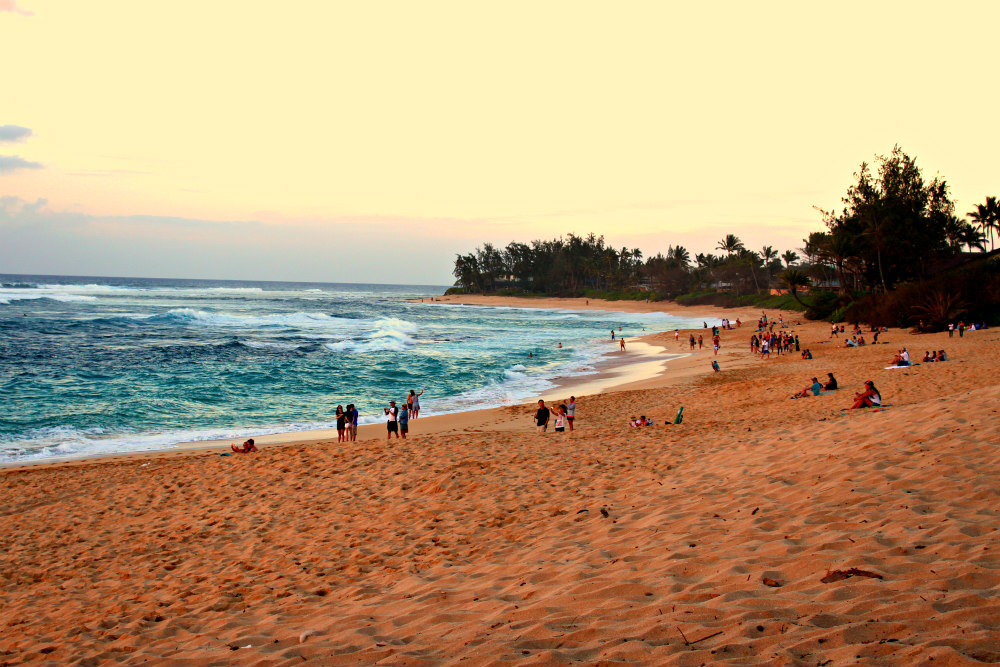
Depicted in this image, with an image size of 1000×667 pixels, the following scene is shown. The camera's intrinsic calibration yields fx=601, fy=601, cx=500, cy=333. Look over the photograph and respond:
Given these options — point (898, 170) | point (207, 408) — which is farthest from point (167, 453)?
point (898, 170)

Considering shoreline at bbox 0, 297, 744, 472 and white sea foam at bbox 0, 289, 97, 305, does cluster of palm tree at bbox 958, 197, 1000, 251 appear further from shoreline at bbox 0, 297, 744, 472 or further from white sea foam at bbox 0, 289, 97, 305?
white sea foam at bbox 0, 289, 97, 305

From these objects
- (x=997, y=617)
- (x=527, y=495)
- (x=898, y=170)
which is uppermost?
(x=898, y=170)

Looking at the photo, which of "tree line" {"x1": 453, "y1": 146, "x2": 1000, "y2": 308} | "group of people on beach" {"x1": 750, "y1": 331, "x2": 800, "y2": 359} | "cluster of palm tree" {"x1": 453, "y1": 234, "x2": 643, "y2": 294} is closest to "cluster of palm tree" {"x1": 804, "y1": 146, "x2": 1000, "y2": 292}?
"tree line" {"x1": 453, "y1": 146, "x2": 1000, "y2": 308}

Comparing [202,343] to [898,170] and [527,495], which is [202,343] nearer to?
[527,495]

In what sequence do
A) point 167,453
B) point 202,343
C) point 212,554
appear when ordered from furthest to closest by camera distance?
point 202,343 → point 167,453 → point 212,554

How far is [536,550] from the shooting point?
6.16 metres

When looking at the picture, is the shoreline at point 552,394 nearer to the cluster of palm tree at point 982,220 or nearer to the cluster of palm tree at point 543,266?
the cluster of palm tree at point 982,220

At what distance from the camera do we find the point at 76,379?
25.0 meters

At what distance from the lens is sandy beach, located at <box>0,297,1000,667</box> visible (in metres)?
3.83

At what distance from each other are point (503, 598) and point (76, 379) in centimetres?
2671

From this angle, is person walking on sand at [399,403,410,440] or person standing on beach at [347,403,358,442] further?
person standing on beach at [347,403,358,442]

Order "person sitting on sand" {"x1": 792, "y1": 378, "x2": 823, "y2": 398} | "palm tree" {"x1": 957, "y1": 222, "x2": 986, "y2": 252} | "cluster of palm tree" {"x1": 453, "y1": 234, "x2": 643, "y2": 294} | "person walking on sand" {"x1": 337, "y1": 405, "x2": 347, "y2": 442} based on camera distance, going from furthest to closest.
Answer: "cluster of palm tree" {"x1": 453, "y1": 234, "x2": 643, "y2": 294} < "palm tree" {"x1": 957, "y1": 222, "x2": 986, "y2": 252} < "person sitting on sand" {"x1": 792, "y1": 378, "x2": 823, "y2": 398} < "person walking on sand" {"x1": 337, "y1": 405, "x2": 347, "y2": 442}

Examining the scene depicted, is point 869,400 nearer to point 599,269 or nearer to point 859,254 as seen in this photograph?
point 859,254

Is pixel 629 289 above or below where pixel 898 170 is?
below
